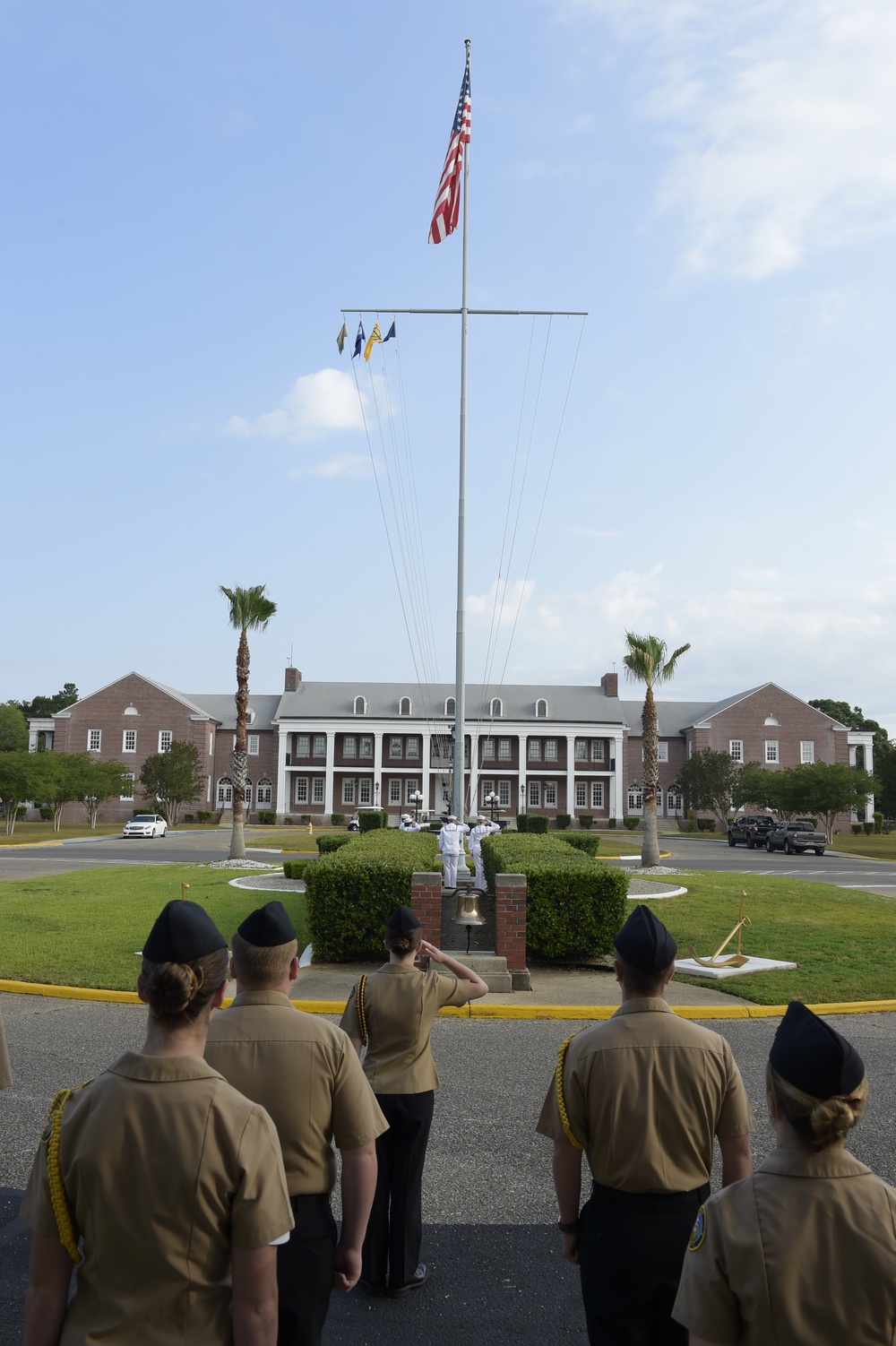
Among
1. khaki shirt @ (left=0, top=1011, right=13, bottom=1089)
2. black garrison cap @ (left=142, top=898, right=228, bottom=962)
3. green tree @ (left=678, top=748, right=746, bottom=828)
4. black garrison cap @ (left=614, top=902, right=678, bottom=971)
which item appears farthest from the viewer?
green tree @ (left=678, top=748, right=746, bottom=828)

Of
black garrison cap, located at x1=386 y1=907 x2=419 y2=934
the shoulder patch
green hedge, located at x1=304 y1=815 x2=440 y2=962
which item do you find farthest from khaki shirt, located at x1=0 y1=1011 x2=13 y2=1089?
green hedge, located at x1=304 y1=815 x2=440 y2=962

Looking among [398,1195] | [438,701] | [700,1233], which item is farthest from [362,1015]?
[438,701]

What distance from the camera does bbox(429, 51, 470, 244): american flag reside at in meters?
24.3

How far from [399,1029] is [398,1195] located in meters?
0.70

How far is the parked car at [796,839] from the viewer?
46406 mm

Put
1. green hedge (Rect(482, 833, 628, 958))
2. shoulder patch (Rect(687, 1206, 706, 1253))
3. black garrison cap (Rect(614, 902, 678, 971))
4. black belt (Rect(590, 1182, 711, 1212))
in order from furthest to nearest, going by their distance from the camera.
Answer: green hedge (Rect(482, 833, 628, 958)), black garrison cap (Rect(614, 902, 678, 971)), black belt (Rect(590, 1182, 711, 1212)), shoulder patch (Rect(687, 1206, 706, 1253))

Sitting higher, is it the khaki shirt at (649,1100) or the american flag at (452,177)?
the american flag at (452,177)

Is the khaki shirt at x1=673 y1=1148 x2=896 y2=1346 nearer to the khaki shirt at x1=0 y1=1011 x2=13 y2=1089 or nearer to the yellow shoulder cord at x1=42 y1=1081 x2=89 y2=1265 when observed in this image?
the yellow shoulder cord at x1=42 y1=1081 x2=89 y2=1265

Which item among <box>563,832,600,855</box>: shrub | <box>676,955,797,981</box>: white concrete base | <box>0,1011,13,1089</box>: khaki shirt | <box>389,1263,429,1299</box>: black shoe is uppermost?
<box>0,1011,13,1089</box>: khaki shirt

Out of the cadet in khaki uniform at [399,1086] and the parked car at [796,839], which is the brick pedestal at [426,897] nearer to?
the cadet in khaki uniform at [399,1086]

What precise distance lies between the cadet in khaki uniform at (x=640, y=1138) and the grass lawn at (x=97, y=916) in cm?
867

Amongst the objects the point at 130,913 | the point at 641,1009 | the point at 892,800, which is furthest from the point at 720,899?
the point at 892,800

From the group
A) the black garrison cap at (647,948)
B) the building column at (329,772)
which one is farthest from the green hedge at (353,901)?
the building column at (329,772)

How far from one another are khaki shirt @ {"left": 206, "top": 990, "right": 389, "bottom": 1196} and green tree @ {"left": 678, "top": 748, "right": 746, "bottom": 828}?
66988 mm
